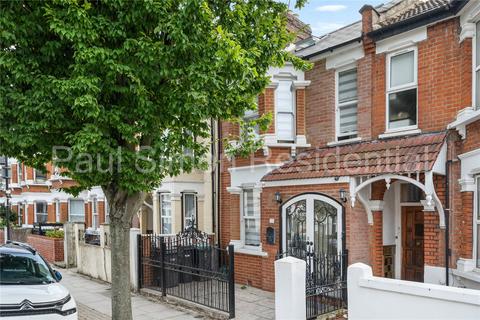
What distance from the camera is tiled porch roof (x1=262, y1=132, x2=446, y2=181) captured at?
749 centimetres

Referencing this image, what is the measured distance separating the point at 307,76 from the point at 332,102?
3.76 ft

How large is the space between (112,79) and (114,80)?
5 centimetres

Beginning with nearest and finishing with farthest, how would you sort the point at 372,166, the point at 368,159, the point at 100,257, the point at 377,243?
1. the point at 372,166
2. the point at 368,159
3. the point at 377,243
4. the point at 100,257

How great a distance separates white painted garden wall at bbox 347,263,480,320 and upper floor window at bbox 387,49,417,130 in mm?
4209

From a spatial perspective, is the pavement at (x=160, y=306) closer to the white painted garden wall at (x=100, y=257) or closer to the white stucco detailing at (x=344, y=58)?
the white painted garden wall at (x=100, y=257)

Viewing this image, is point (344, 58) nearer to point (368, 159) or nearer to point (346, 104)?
point (346, 104)

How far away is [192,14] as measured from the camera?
18.3 ft

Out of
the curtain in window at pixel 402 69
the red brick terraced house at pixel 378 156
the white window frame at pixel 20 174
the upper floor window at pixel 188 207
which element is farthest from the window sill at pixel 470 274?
the white window frame at pixel 20 174

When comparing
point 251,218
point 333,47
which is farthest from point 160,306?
point 333,47

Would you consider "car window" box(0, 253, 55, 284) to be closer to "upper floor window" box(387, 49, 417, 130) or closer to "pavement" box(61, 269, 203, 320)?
"pavement" box(61, 269, 203, 320)

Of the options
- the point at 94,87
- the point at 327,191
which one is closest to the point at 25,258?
the point at 94,87

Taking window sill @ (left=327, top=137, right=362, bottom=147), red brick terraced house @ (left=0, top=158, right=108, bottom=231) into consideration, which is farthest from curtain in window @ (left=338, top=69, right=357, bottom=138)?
red brick terraced house @ (left=0, top=158, right=108, bottom=231)

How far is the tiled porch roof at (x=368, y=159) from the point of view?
24.6ft

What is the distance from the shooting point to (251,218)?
11.3 meters
